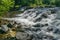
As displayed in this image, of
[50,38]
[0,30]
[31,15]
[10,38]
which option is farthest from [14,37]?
[31,15]

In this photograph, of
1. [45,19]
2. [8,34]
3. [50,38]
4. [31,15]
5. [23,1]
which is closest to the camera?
[50,38]

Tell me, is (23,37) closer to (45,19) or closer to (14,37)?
(14,37)

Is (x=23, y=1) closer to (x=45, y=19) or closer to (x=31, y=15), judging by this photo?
(x=31, y=15)

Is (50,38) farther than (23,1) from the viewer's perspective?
No

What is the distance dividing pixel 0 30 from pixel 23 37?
317cm

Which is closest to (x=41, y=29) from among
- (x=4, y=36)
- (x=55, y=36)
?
(x=55, y=36)

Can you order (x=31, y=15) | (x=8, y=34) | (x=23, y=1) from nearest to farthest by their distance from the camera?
(x=8, y=34) → (x=31, y=15) → (x=23, y=1)

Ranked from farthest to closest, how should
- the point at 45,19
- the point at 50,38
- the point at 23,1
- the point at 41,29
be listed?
the point at 23,1, the point at 45,19, the point at 41,29, the point at 50,38

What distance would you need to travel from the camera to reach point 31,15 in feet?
109

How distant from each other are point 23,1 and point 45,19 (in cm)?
1948

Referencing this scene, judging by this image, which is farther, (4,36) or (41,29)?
(41,29)

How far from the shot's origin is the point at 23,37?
20469 mm

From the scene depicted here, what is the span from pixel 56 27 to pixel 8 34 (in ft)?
17.7

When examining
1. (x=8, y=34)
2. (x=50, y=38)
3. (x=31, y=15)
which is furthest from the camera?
(x=31, y=15)
